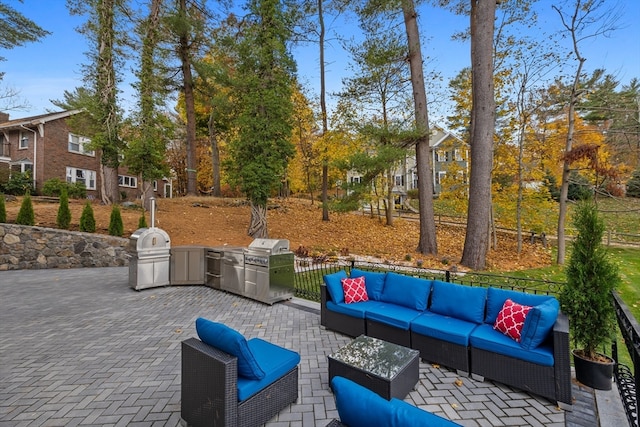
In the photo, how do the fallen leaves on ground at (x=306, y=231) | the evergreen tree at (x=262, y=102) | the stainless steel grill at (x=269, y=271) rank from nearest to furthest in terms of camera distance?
the stainless steel grill at (x=269, y=271) < the evergreen tree at (x=262, y=102) < the fallen leaves on ground at (x=306, y=231)

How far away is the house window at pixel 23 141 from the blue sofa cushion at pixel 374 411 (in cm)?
2499

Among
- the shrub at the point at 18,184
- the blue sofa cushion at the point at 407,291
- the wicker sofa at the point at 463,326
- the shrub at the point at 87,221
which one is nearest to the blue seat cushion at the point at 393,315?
the wicker sofa at the point at 463,326

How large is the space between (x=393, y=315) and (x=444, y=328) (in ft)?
2.26

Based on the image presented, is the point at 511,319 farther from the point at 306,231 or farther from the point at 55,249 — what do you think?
the point at 55,249

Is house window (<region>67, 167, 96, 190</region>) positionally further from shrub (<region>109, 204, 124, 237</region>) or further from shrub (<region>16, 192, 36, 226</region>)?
shrub (<region>109, 204, 124, 237</region>)

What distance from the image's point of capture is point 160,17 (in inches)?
507

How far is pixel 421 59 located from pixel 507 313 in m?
9.57

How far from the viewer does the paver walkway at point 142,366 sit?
8.96ft

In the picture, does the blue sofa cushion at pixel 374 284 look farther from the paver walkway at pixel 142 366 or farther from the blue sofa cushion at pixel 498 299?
the blue sofa cushion at pixel 498 299

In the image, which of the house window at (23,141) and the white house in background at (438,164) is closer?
the white house in background at (438,164)

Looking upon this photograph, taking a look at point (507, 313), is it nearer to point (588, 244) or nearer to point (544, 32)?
point (588, 244)

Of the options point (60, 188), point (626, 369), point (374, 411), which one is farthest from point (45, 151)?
point (626, 369)

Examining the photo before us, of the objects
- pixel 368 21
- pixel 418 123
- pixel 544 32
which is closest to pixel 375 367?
pixel 418 123

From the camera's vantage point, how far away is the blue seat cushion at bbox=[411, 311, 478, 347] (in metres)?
3.46
